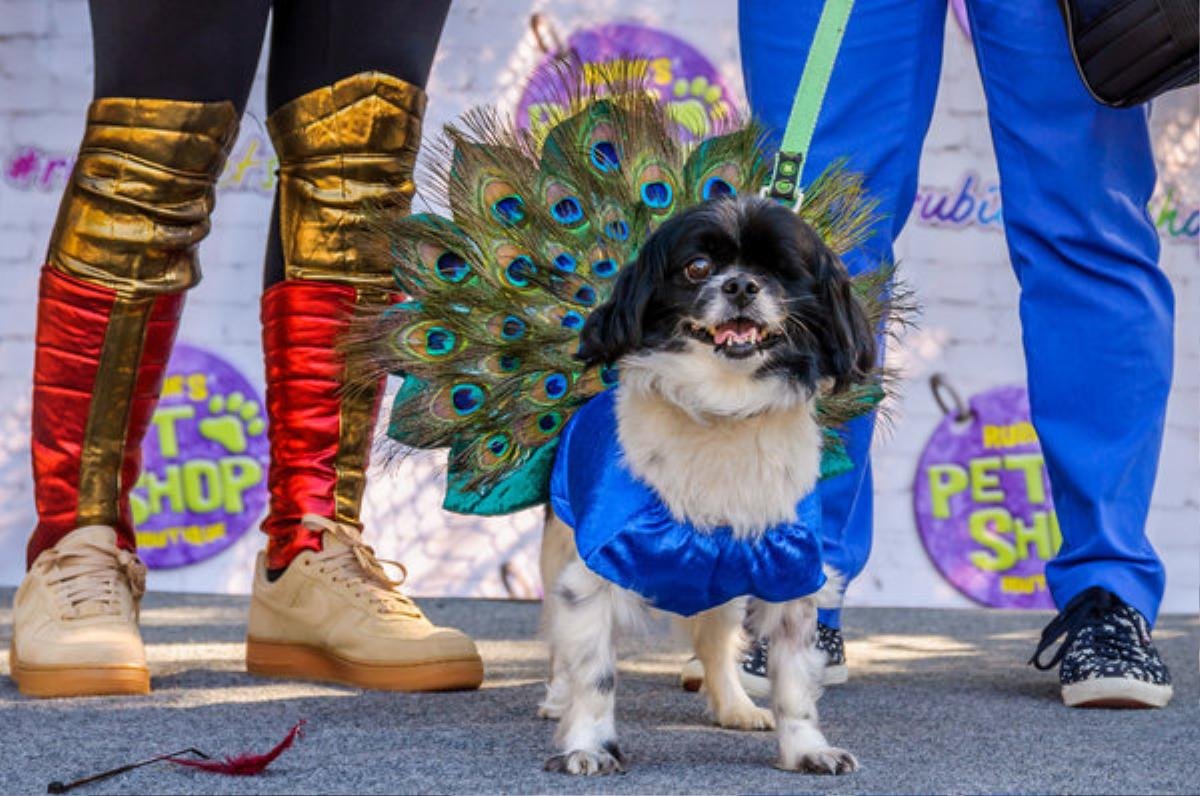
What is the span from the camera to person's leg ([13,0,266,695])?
2721mm

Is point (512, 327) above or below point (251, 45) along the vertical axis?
below

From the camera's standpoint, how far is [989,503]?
4.31 meters

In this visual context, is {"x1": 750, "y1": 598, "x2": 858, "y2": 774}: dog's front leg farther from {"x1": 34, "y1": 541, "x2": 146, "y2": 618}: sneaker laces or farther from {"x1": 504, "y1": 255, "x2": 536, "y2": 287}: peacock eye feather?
{"x1": 34, "y1": 541, "x2": 146, "y2": 618}: sneaker laces

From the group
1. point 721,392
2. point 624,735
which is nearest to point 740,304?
point 721,392

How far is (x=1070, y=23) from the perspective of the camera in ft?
9.07

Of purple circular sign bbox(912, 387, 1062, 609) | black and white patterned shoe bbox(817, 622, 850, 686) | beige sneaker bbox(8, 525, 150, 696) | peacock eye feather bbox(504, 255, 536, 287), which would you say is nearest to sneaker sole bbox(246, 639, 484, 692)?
beige sneaker bbox(8, 525, 150, 696)

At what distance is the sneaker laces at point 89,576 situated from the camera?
109 inches

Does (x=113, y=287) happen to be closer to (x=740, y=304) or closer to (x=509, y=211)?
(x=509, y=211)

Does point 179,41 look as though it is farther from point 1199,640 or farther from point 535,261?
point 1199,640

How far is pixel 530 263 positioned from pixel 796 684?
714 millimetres

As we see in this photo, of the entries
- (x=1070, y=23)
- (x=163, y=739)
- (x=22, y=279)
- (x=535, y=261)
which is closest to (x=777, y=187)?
(x=535, y=261)

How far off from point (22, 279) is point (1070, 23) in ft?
8.72

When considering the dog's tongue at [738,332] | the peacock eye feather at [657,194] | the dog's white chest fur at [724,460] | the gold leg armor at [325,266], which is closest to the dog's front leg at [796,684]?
the dog's white chest fur at [724,460]

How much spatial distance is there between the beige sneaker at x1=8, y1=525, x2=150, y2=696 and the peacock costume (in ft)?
1.90
